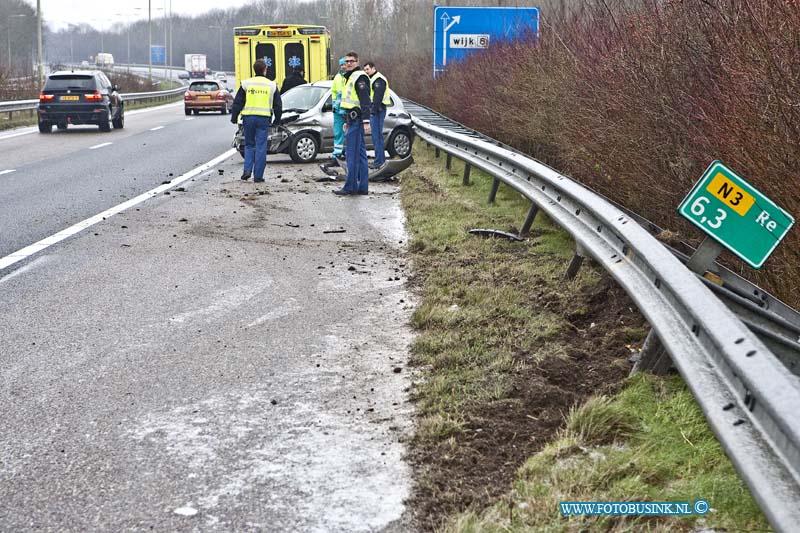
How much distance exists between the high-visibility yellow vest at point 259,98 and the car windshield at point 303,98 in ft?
11.9

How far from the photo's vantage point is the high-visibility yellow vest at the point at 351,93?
585 inches

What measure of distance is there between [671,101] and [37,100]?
30.2 meters

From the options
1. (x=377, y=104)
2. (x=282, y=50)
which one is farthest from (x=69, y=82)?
(x=377, y=104)

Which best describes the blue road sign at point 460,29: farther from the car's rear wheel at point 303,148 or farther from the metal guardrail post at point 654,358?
the metal guardrail post at point 654,358

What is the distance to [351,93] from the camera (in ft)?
49.5

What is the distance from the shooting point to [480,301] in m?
7.29

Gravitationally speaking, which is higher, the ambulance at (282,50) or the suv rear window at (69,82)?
the ambulance at (282,50)

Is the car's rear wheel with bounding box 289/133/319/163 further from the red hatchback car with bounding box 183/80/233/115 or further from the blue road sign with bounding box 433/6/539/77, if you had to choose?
the red hatchback car with bounding box 183/80/233/115

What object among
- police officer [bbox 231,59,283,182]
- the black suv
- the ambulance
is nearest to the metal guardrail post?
police officer [bbox 231,59,283,182]

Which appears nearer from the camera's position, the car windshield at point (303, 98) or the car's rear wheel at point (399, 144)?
the car's rear wheel at point (399, 144)

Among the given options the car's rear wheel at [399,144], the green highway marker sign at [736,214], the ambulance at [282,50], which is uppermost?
the ambulance at [282,50]

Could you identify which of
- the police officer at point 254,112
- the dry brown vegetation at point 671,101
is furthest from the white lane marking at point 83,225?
the dry brown vegetation at point 671,101

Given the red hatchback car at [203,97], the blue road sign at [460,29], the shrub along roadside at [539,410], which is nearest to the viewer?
the shrub along roadside at [539,410]

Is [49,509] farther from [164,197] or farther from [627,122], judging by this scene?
[164,197]
